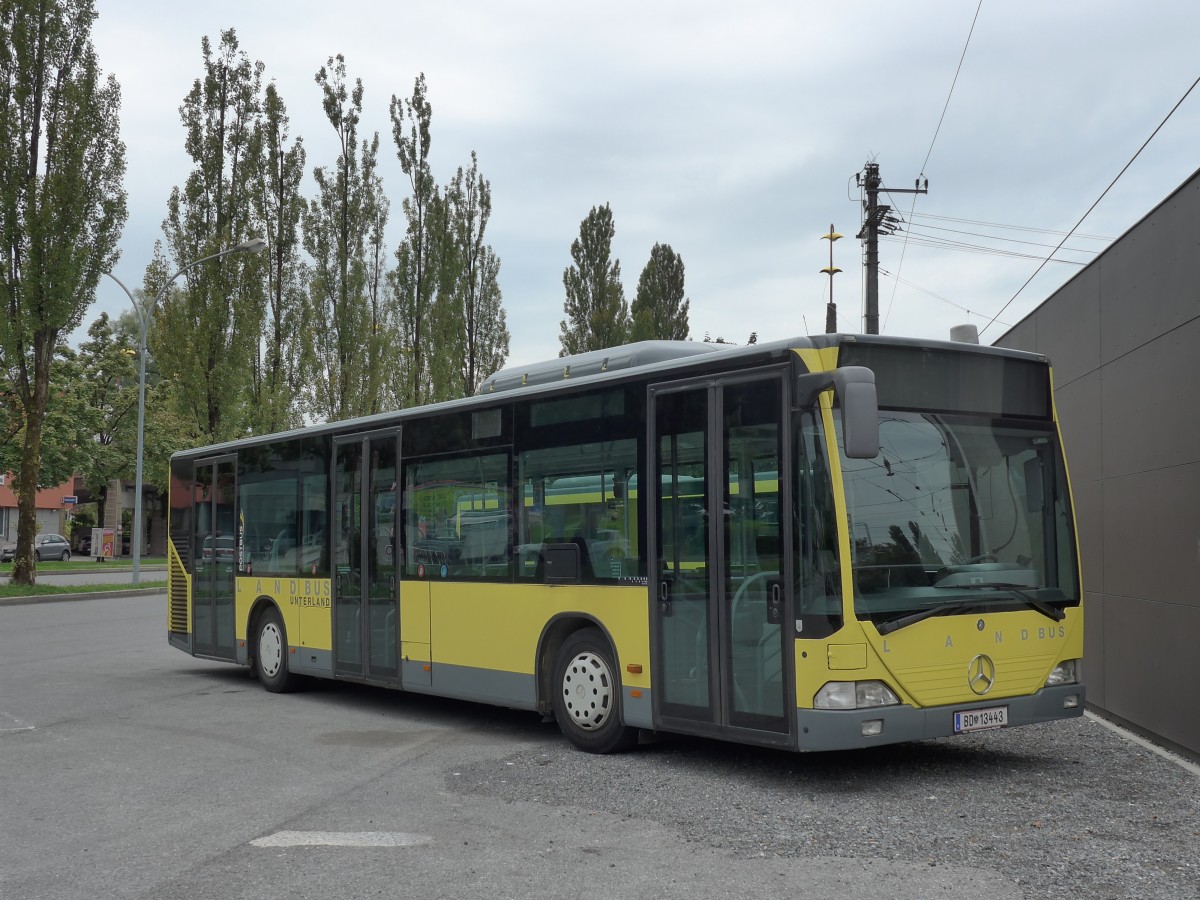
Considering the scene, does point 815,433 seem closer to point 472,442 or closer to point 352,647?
point 472,442

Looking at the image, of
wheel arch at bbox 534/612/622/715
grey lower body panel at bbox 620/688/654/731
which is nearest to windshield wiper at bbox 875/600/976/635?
grey lower body panel at bbox 620/688/654/731

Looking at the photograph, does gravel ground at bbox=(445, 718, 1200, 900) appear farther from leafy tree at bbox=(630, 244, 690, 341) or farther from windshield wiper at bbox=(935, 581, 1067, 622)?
leafy tree at bbox=(630, 244, 690, 341)

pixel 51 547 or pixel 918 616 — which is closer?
pixel 918 616

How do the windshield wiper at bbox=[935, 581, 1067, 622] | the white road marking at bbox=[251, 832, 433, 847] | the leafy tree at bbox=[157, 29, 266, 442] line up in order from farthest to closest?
the leafy tree at bbox=[157, 29, 266, 442] → the windshield wiper at bbox=[935, 581, 1067, 622] → the white road marking at bbox=[251, 832, 433, 847]

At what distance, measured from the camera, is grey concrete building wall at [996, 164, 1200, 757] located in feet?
29.7

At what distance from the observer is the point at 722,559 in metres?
8.00

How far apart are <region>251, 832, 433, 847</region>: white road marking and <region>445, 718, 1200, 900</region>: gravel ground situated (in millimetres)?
1089

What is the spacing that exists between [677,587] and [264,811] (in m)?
2.95

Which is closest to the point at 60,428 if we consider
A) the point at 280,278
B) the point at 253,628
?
the point at 280,278

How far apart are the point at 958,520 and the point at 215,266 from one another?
94.9ft

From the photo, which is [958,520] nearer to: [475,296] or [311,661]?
[311,661]

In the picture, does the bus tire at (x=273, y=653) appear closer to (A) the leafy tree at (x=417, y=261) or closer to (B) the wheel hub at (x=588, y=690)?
(B) the wheel hub at (x=588, y=690)

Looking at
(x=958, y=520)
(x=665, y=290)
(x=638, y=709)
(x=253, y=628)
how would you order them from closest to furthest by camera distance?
1. (x=958, y=520)
2. (x=638, y=709)
3. (x=253, y=628)
4. (x=665, y=290)

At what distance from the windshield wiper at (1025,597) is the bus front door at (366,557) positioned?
5.48m
